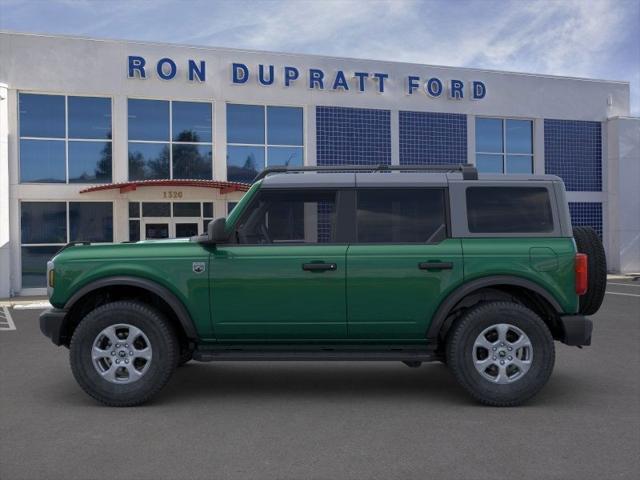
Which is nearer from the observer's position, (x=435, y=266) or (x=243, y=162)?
A: (x=435, y=266)

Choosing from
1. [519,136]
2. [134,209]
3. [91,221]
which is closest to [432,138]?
[519,136]

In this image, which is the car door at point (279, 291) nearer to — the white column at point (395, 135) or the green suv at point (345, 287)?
the green suv at point (345, 287)

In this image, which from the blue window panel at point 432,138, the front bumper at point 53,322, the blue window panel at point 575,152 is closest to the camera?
the front bumper at point 53,322

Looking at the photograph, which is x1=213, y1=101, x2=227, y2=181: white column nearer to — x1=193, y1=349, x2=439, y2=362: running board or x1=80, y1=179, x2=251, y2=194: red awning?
x1=80, y1=179, x2=251, y2=194: red awning

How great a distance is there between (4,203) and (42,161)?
1643 millimetres

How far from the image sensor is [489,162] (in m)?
23.2

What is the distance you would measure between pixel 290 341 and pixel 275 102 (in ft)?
51.3

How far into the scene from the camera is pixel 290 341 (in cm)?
552

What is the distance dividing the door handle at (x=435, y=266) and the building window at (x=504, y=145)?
18.2m

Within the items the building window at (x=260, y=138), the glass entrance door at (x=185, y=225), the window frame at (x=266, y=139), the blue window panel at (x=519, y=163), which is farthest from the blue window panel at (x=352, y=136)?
the blue window panel at (x=519, y=163)

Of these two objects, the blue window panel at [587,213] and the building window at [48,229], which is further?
the blue window panel at [587,213]

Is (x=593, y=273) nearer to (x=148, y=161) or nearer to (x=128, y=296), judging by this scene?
(x=128, y=296)

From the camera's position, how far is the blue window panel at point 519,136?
2341 cm

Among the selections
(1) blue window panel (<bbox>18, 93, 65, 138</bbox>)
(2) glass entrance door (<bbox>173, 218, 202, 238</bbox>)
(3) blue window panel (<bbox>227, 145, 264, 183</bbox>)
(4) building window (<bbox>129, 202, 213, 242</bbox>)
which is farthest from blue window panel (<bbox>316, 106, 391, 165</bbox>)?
(1) blue window panel (<bbox>18, 93, 65, 138</bbox>)
